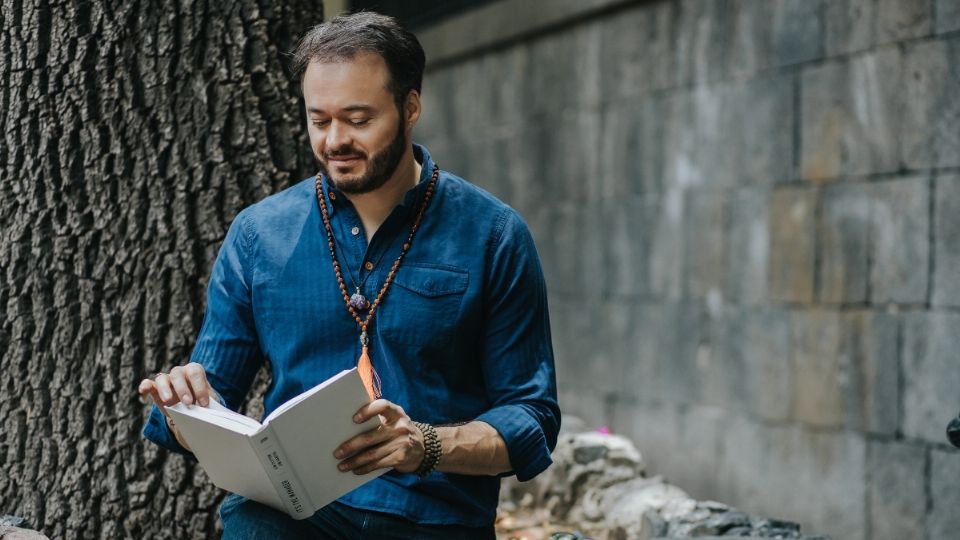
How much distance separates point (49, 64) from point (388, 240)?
1522mm

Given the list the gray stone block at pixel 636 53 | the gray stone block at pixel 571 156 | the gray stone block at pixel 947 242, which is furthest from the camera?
the gray stone block at pixel 571 156

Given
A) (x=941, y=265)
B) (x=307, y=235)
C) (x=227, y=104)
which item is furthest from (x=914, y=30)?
(x=307, y=235)

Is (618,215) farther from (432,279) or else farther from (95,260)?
(432,279)

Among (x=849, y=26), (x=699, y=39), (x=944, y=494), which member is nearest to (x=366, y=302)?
(x=944, y=494)

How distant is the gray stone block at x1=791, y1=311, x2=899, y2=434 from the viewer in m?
6.42

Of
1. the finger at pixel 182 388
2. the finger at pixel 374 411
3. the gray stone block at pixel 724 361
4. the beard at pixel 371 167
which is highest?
the beard at pixel 371 167

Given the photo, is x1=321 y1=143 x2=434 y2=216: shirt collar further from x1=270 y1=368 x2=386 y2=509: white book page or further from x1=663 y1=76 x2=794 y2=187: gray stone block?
x1=663 y1=76 x2=794 y2=187: gray stone block

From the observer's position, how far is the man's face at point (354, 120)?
3.62 meters

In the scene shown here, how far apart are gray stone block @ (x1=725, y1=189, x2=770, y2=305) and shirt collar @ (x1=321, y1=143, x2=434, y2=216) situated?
3.61 metres

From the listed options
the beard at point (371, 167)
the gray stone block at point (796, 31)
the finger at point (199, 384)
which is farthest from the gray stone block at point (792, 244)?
the finger at point (199, 384)

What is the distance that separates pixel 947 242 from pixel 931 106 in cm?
54

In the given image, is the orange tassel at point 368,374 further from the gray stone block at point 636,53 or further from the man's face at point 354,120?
the gray stone block at point 636,53

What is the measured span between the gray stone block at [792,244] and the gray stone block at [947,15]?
1042 mm

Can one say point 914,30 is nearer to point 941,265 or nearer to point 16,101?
point 941,265
